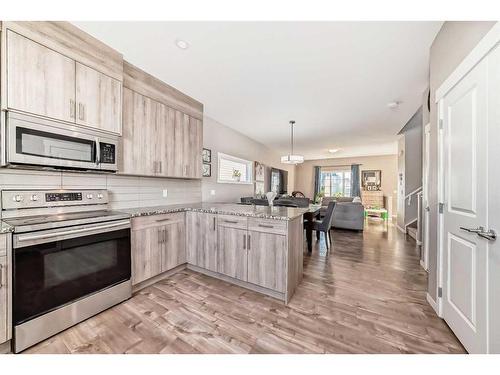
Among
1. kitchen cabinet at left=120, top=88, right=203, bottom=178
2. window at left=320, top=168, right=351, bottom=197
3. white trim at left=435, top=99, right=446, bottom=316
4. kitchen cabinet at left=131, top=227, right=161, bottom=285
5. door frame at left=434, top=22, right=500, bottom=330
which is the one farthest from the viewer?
window at left=320, top=168, right=351, bottom=197

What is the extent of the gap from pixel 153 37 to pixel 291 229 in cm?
232

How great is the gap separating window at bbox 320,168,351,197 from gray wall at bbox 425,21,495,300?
26.3ft

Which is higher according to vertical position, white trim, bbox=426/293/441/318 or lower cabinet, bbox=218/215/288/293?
lower cabinet, bbox=218/215/288/293

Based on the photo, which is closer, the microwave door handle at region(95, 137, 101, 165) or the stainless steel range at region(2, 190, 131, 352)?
the stainless steel range at region(2, 190, 131, 352)

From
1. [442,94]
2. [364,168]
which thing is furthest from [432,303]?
[364,168]

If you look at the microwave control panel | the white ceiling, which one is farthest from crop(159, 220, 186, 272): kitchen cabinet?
the white ceiling

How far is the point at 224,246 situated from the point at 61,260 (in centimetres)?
145

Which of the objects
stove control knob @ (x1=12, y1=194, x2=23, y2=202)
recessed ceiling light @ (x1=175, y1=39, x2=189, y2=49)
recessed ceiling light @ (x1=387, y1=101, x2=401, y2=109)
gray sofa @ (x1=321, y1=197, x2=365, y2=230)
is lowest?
gray sofa @ (x1=321, y1=197, x2=365, y2=230)

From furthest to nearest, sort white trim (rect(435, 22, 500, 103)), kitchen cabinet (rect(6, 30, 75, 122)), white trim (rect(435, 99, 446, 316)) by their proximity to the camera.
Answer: white trim (rect(435, 99, 446, 316))
kitchen cabinet (rect(6, 30, 75, 122))
white trim (rect(435, 22, 500, 103))

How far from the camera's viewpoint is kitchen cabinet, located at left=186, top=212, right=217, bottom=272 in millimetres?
2486

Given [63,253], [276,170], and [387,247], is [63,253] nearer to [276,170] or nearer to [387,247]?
[387,247]

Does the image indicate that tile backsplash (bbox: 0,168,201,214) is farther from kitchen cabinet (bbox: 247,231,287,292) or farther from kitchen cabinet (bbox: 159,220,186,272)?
kitchen cabinet (bbox: 247,231,287,292)

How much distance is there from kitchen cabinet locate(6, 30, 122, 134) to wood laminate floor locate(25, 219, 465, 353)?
1.81 m

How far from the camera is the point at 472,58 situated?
1309mm
